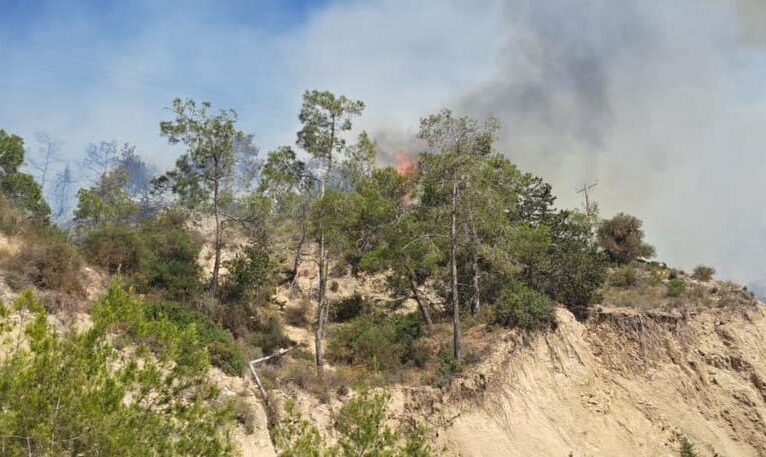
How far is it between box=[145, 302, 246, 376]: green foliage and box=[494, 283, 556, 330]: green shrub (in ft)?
38.2

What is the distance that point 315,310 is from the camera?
31188mm

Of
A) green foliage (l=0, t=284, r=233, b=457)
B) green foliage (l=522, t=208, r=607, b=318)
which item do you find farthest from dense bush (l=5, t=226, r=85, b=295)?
green foliage (l=522, t=208, r=607, b=318)

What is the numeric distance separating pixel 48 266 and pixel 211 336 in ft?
19.4

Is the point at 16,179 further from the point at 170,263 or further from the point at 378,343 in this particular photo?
the point at 378,343

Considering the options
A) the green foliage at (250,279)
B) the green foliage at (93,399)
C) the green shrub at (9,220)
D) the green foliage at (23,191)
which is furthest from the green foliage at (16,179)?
the green foliage at (93,399)

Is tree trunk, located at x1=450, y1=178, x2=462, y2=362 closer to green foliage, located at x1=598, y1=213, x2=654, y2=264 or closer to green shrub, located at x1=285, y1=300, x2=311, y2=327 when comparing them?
green shrub, located at x1=285, y1=300, x2=311, y2=327

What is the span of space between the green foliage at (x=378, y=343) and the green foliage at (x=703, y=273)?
23.7 m

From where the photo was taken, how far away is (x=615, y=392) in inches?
1065

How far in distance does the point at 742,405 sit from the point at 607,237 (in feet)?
63.0

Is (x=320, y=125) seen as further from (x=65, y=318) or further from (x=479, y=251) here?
(x=65, y=318)

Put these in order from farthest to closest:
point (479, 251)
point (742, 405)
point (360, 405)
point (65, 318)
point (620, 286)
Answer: point (620, 286) → point (742, 405) → point (479, 251) → point (65, 318) → point (360, 405)

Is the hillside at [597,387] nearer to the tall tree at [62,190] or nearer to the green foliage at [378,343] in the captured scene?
the green foliage at [378,343]

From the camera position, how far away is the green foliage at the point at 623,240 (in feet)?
147

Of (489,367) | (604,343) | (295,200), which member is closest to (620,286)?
(604,343)
